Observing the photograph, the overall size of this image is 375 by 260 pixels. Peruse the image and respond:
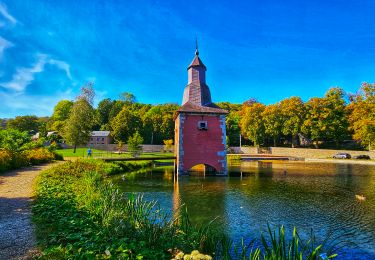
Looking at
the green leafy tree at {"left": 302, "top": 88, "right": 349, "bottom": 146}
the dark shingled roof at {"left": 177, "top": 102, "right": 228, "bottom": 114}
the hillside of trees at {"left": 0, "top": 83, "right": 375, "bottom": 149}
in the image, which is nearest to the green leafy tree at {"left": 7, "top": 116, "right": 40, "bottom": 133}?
the hillside of trees at {"left": 0, "top": 83, "right": 375, "bottom": 149}

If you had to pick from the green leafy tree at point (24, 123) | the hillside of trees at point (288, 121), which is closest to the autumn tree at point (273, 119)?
the hillside of trees at point (288, 121)

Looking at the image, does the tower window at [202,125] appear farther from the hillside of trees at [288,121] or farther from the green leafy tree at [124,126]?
the green leafy tree at [124,126]

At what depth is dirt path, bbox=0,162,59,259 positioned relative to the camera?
5.23m

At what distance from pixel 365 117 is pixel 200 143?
34304 mm

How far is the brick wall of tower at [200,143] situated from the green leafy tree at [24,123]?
7094 centimetres

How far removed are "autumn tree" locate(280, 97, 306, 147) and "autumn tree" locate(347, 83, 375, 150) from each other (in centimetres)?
851

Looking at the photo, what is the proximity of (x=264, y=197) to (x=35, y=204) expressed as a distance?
35.8 ft

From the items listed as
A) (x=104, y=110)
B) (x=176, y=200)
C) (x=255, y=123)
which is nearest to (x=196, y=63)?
(x=176, y=200)

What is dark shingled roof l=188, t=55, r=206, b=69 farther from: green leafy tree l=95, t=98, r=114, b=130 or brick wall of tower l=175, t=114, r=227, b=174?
green leafy tree l=95, t=98, r=114, b=130

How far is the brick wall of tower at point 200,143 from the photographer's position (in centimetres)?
2230

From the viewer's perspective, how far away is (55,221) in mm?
7051

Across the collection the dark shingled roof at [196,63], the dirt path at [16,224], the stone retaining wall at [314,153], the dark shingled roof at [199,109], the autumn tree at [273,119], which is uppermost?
the dark shingled roof at [196,63]

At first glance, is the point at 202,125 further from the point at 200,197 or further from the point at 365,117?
the point at 365,117

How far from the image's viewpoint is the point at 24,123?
79.8m
